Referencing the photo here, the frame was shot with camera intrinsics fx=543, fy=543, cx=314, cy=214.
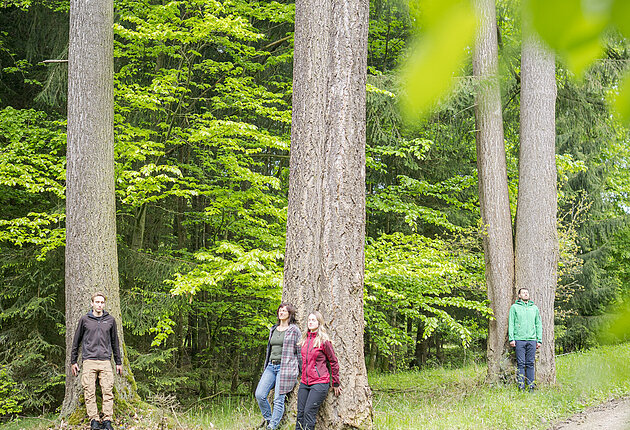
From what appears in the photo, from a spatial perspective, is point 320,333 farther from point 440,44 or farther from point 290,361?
point 440,44

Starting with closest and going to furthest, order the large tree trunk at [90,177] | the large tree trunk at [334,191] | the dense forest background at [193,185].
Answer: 1. the large tree trunk at [334,191]
2. the large tree trunk at [90,177]
3. the dense forest background at [193,185]

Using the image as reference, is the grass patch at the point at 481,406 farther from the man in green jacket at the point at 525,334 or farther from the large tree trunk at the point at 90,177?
the large tree trunk at the point at 90,177

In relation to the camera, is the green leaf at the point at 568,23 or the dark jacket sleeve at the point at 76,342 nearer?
the green leaf at the point at 568,23

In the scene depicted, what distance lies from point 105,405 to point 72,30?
5.51m

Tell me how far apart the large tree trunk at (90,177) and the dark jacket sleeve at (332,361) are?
3.46 m

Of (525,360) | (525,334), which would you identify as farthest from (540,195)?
(525,360)

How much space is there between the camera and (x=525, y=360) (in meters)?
9.35

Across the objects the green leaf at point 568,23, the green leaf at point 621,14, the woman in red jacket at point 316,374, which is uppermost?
the green leaf at point 621,14

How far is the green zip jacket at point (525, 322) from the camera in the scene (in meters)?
9.23

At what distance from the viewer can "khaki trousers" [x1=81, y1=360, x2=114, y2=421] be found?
288 inches

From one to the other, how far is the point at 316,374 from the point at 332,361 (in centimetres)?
23

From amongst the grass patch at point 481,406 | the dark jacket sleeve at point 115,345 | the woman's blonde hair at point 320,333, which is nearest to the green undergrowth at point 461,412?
the grass patch at point 481,406

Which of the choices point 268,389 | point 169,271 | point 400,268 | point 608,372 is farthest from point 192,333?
point 608,372

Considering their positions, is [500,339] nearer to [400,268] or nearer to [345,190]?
[400,268]
